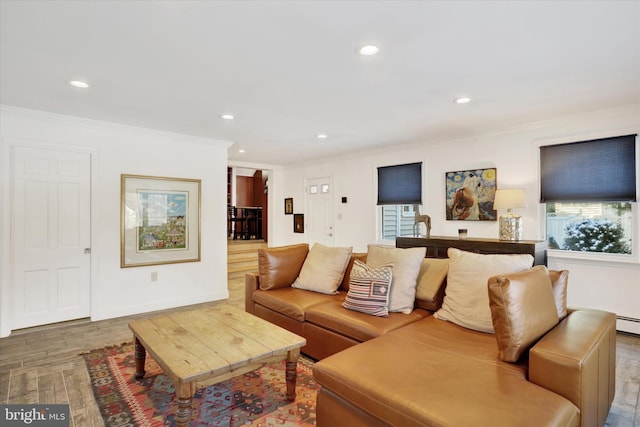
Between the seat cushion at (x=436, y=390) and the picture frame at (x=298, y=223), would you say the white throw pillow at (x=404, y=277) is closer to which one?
the seat cushion at (x=436, y=390)

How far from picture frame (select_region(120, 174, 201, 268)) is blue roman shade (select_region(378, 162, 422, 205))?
9.56 ft

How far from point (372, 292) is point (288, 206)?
505 centimetres

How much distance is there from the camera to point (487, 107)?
3.45 metres

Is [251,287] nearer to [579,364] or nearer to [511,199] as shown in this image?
[579,364]

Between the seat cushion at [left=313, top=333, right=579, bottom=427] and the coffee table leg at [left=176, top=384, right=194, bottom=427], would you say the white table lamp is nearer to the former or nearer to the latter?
the seat cushion at [left=313, top=333, right=579, bottom=427]

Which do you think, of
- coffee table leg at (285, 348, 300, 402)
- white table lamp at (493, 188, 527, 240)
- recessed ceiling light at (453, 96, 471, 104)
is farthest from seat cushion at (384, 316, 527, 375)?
recessed ceiling light at (453, 96, 471, 104)

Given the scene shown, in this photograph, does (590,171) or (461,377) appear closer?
(461,377)

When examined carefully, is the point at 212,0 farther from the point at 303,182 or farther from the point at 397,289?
the point at 303,182

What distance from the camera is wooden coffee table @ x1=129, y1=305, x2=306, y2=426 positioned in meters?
1.80

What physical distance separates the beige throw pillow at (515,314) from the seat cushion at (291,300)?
57.8 inches

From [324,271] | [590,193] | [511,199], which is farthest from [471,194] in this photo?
[324,271]

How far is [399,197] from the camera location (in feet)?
17.8

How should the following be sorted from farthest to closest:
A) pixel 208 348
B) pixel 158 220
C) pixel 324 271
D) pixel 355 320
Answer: pixel 158 220 < pixel 324 271 < pixel 355 320 < pixel 208 348

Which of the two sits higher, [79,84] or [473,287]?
[79,84]
